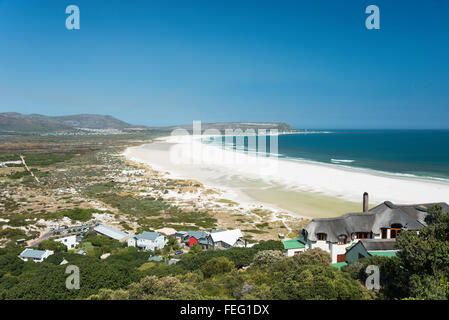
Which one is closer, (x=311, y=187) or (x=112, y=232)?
(x=112, y=232)

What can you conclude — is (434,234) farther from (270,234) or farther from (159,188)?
(159,188)

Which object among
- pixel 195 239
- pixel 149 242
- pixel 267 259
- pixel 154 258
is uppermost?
pixel 267 259

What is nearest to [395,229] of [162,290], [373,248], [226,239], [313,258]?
[373,248]

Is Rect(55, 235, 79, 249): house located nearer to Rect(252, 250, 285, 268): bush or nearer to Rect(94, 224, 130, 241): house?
Rect(94, 224, 130, 241): house

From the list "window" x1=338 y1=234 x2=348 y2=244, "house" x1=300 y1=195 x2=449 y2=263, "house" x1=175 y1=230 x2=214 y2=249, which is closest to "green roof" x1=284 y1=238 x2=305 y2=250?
"house" x1=300 y1=195 x2=449 y2=263

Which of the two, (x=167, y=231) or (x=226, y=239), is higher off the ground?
(x=226, y=239)

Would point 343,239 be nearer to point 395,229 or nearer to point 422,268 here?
point 395,229

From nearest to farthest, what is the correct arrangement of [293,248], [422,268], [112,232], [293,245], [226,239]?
1. [422,268]
2. [293,248]
3. [293,245]
4. [226,239]
5. [112,232]

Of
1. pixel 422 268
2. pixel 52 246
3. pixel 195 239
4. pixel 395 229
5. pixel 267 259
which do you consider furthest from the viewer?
pixel 195 239
